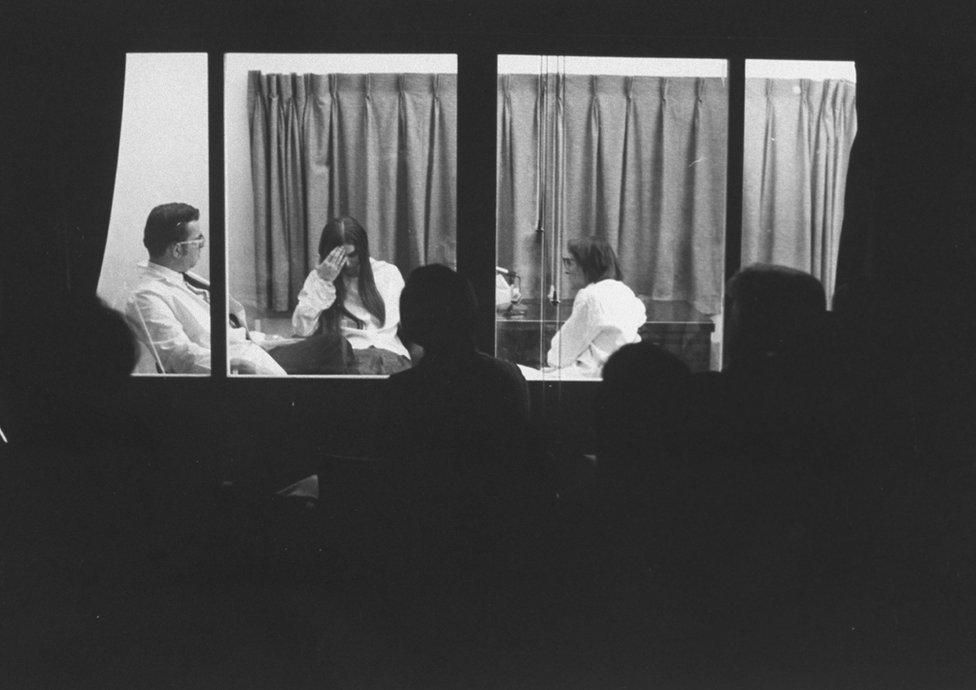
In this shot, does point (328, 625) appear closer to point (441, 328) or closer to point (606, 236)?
point (441, 328)

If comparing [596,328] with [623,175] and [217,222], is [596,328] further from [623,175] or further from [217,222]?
[217,222]

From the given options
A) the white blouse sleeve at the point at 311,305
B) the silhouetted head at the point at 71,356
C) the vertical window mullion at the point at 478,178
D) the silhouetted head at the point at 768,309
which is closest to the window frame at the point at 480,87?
the vertical window mullion at the point at 478,178

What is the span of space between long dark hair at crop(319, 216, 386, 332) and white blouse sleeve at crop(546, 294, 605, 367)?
1.22ft

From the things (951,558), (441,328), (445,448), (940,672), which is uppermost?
(441,328)

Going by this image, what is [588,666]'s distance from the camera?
5.80 feet

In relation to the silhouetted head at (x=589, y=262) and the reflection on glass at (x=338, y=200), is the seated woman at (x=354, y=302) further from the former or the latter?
the silhouetted head at (x=589, y=262)

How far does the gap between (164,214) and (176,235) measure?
49 mm

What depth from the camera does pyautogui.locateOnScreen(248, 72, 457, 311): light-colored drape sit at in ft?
5.61

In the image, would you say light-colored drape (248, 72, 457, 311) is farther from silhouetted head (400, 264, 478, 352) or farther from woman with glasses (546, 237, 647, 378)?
woman with glasses (546, 237, 647, 378)

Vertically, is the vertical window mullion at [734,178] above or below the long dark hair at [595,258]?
above

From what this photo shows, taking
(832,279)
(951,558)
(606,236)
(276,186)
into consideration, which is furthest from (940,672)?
(276,186)

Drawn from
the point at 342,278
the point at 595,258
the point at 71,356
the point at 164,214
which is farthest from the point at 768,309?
the point at 71,356

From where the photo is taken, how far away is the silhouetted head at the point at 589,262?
5.69 feet

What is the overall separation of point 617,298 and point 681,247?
18cm
